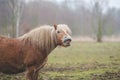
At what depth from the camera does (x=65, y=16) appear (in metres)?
83.6

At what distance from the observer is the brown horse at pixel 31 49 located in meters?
9.12

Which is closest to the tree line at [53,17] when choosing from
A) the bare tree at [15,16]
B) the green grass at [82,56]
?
the bare tree at [15,16]

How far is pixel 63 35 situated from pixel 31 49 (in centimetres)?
92

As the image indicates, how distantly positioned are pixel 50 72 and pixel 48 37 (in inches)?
185

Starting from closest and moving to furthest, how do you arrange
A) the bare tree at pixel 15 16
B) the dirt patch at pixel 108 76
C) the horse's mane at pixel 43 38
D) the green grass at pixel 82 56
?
1. the horse's mane at pixel 43 38
2. the dirt patch at pixel 108 76
3. the green grass at pixel 82 56
4. the bare tree at pixel 15 16

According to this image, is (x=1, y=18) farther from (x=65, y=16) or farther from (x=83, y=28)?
(x=65, y=16)

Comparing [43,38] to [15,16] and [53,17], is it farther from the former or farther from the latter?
[53,17]

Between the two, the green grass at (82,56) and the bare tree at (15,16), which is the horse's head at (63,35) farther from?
the bare tree at (15,16)

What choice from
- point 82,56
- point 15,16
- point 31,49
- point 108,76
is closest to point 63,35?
point 31,49

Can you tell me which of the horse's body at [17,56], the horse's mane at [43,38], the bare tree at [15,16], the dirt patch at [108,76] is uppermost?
the bare tree at [15,16]

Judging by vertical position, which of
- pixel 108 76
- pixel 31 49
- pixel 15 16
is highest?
pixel 15 16

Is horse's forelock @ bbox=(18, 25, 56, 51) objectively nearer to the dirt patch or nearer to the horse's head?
the horse's head

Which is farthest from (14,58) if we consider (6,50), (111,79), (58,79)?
(111,79)

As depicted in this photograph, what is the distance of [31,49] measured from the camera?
921 centimetres
